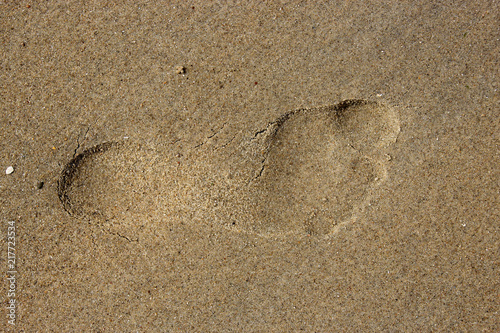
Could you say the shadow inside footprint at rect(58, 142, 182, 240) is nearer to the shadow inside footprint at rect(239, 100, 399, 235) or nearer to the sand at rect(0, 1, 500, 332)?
the sand at rect(0, 1, 500, 332)

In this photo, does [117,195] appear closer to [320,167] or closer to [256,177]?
[256,177]

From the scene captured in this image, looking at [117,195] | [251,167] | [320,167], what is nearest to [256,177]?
[251,167]

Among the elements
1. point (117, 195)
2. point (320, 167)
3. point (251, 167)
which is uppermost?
point (117, 195)

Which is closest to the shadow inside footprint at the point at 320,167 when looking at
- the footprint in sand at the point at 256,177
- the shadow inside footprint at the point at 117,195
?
the footprint in sand at the point at 256,177

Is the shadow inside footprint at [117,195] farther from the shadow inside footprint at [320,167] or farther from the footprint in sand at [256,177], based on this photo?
the shadow inside footprint at [320,167]

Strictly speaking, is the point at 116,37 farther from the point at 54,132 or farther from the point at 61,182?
the point at 61,182

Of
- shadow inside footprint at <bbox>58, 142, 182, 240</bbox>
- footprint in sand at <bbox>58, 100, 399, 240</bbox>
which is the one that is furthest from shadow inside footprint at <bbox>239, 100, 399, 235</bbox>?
shadow inside footprint at <bbox>58, 142, 182, 240</bbox>

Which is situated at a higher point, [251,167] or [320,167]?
[251,167]

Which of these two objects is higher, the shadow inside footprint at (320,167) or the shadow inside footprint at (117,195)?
the shadow inside footprint at (117,195)
